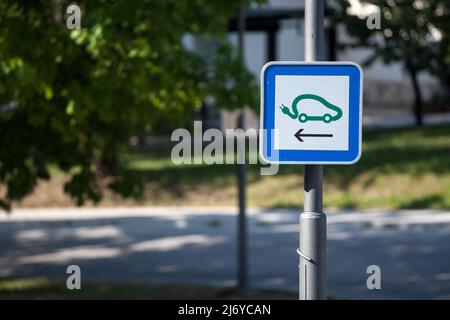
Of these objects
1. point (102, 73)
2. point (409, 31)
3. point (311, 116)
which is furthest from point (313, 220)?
point (409, 31)

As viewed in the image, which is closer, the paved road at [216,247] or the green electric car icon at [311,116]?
the green electric car icon at [311,116]

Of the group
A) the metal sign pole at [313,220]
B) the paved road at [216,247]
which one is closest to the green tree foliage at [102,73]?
the paved road at [216,247]

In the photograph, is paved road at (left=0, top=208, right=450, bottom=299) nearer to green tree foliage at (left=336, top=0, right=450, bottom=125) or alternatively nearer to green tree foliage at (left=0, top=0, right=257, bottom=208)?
green tree foliage at (left=0, top=0, right=257, bottom=208)

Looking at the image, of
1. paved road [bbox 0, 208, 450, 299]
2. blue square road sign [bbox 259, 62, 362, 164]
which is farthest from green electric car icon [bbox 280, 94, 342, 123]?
paved road [bbox 0, 208, 450, 299]

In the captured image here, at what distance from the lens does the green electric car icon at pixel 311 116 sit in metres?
4.71

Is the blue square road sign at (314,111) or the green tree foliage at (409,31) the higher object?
the green tree foliage at (409,31)

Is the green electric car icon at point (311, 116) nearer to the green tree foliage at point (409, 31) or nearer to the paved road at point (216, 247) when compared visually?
the paved road at point (216, 247)

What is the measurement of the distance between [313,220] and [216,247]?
10.6 meters

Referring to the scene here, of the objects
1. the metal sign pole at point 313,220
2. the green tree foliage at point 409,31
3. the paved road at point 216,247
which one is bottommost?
the paved road at point 216,247

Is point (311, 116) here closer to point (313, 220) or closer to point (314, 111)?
point (314, 111)

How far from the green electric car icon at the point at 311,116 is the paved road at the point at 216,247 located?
6.16m

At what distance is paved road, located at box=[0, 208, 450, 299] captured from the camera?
39.6 feet

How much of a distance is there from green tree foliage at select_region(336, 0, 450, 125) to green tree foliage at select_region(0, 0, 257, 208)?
46.7ft

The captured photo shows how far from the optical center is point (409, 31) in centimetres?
2545
